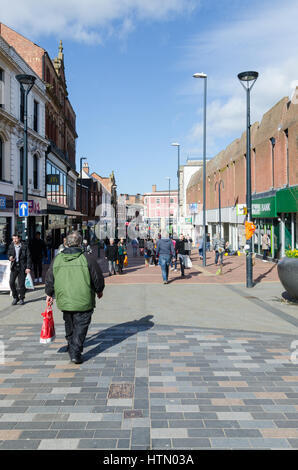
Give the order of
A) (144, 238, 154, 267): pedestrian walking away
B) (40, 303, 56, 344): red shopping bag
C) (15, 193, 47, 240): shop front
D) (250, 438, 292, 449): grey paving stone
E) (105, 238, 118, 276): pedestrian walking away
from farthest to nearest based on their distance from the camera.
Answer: (15, 193, 47, 240): shop front < (144, 238, 154, 267): pedestrian walking away < (105, 238, 118, 276): pedestrian walking away < (40, 303, 56, 344): red shopping bag < (250, 438, 292, 449): grey paving stone

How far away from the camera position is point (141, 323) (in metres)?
7.70

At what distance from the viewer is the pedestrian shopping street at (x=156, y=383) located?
3416 millimetres

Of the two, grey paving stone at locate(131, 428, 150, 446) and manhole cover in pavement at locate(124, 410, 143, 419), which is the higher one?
grey paving stone at locate(131, 428, 150, 446)

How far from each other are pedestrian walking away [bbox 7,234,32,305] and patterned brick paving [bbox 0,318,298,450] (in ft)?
11.0

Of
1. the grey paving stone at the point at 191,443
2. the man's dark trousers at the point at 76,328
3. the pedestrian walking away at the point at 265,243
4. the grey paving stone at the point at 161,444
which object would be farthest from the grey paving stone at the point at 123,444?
the pedestrian walking away at the point at 265,243

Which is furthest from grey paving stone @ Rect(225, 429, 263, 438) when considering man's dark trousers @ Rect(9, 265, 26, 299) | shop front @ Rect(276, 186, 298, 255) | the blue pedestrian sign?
shop front @ Rect(276, 186, 298, 255)

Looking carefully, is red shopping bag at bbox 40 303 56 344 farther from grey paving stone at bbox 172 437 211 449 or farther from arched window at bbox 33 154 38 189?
arched window at bbox 33 154 38 189

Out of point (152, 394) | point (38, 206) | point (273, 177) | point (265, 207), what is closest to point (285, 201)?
point (265, 207)

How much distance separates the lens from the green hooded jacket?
16.5 feet

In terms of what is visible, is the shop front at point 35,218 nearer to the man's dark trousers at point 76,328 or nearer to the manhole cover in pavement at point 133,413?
the man's dark trousers at point 76,328

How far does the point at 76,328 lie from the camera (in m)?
5.13

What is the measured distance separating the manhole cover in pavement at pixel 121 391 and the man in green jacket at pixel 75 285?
3.01 ft
